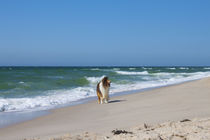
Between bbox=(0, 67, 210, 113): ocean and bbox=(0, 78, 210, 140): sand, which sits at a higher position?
bbox=(0, 78, 210, 140): sand

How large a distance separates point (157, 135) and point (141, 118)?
81.0 inches

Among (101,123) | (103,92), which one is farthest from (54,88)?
(101,123)

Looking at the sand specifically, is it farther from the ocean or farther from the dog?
the ocean

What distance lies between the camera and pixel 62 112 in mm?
8367

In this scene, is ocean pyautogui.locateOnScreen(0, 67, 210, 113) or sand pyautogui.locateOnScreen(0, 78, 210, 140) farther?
ocean pyautogui.locateOnScreen(0, 67, 210, 113)

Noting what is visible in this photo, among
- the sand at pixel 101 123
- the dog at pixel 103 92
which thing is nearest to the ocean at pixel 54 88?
the dog at pixel 103 92

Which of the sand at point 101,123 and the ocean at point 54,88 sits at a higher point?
the sand at point 101,123

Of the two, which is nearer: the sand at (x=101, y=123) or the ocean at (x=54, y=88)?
the sand at (x=101, y=123)

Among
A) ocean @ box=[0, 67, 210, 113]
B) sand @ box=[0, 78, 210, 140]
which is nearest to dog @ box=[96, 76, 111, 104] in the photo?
ocean @ box=[0, 67, 210, 113]

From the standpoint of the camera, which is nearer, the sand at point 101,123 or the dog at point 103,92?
the sand at point 101,123

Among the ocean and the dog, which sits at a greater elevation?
the dog

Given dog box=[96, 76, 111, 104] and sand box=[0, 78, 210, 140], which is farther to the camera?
dog box=[96, 76, 111, 104]

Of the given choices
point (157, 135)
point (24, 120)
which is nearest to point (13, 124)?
point (24, 120)

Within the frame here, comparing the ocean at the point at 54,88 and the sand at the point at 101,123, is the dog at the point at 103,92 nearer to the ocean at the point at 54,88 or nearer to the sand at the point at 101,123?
the ocean at the point at 54,88
